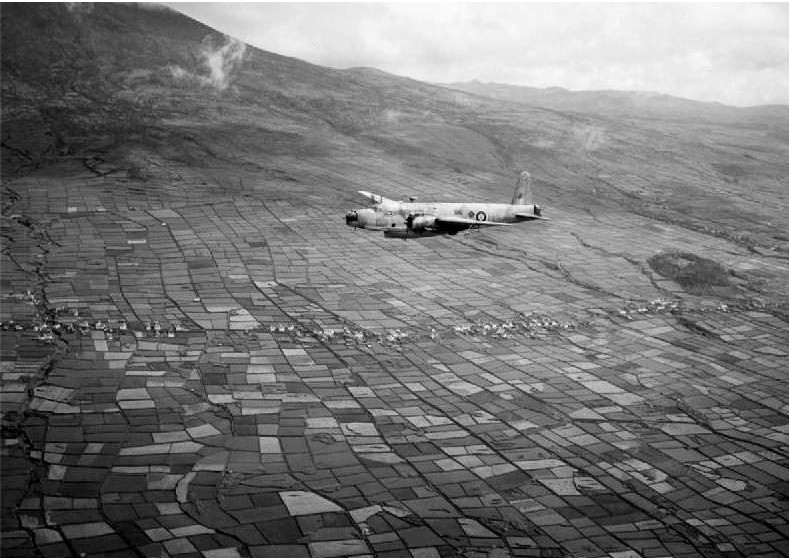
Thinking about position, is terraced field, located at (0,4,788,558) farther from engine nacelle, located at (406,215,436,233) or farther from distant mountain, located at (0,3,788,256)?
engine nacelle, located at (406,215,436,233)

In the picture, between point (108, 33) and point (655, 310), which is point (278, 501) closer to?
point (655, 310)

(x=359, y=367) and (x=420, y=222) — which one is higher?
(x=420, y=222)

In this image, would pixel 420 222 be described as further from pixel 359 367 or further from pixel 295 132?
pixel 295 132

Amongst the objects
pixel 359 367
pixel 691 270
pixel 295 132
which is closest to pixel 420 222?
pixel 359 367

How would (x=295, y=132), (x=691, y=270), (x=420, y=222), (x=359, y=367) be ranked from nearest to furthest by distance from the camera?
(x=359, y=367) < (x=420, y=222) < (x=691, y=270) < (x=295, y=132)

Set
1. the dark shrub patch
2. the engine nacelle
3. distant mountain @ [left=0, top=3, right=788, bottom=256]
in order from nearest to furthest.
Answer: the engine nacelle → the dark shrub patch → distant mountain @ [left=0, top=3, right=788, bottom=256]

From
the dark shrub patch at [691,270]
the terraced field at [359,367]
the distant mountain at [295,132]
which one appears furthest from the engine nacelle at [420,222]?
the distant mountain at [295,132]

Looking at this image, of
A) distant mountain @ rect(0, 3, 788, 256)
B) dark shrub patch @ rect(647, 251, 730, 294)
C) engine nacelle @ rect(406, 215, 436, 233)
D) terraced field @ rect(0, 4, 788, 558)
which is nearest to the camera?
terraced field @ rect(0, 4, 788, 558)

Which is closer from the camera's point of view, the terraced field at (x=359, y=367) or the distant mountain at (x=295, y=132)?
the terraced field at (x=359, y=367)

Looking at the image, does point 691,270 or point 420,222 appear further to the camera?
point 691,270

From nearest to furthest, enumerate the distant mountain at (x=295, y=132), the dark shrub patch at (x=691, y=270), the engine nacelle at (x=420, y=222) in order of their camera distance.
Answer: the engine nacelle at (x=420, y=222) → the dark shrub patch at (x=691, y=270) → the distant mountain at (x=295, y=132)

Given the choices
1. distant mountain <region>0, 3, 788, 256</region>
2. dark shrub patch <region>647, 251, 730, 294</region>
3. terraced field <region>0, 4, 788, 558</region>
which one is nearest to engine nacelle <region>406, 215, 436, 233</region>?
terraced field <region>0, 4, 788, 558</region>

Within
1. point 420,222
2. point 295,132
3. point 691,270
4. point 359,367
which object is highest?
point 295,132

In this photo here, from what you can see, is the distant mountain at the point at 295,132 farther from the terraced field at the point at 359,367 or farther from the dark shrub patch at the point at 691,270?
the dark shrub patch at the point at 691,270
